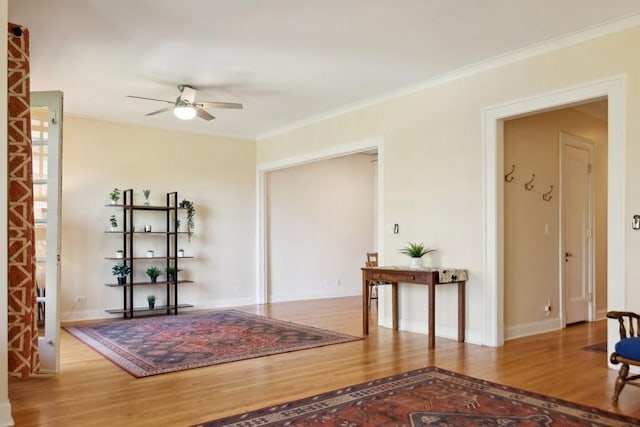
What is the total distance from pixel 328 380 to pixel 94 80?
3.98 meters

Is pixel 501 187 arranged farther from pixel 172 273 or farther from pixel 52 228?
pixel 172 273

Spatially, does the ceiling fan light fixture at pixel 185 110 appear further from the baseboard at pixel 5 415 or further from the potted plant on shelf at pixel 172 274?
the baseboard at pixel 5 415

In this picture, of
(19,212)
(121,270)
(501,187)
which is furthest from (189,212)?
(501,187)

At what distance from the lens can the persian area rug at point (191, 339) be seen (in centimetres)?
433

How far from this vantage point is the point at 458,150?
516cm

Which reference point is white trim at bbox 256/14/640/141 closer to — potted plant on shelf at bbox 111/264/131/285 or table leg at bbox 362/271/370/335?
table leg at bbox 362/271/370/335

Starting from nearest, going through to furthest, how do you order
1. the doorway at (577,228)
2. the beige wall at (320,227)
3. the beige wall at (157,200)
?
the doorway at (577,228) → the beige wall at (157,200) → the beige wall at (320,227)

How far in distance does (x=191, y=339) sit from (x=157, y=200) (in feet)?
9.37

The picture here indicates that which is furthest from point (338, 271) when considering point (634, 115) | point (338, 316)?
point (634, 115)

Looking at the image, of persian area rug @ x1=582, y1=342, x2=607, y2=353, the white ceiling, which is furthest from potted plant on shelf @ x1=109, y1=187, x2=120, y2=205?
persian area rug @ x1=582, y1=342, x2=607, y2=353

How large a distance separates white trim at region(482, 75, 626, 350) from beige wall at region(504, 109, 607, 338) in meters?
0.35

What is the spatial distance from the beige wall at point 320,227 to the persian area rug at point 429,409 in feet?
17.2

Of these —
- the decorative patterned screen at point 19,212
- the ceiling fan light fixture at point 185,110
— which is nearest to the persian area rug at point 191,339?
the decorative patterned screen at point 19,212

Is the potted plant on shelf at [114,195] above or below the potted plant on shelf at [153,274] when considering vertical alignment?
above
